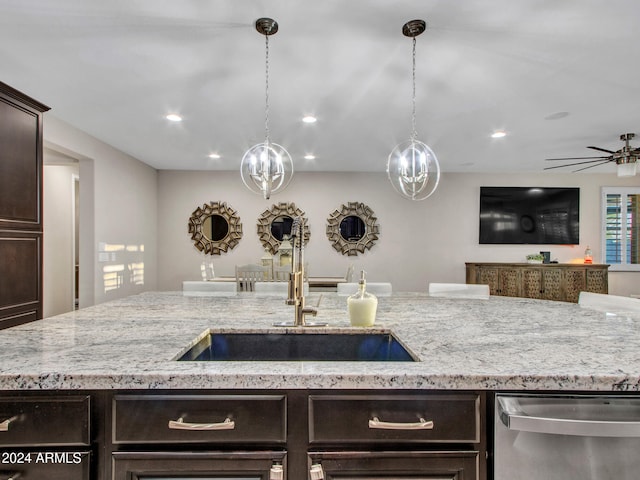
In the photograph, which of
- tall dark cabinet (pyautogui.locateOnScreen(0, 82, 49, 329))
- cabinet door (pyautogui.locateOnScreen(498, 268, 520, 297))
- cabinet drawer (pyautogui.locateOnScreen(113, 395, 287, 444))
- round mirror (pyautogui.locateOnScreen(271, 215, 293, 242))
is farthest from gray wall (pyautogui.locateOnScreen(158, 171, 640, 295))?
cabinet drawer (pyautogui.locateOnScreen(113, 395, 287, 444))

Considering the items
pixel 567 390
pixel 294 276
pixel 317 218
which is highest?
pixel 317 218

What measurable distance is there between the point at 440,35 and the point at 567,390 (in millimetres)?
1957

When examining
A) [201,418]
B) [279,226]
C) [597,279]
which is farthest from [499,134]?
[201,418]

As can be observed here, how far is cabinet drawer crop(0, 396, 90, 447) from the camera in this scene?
3.09 feet

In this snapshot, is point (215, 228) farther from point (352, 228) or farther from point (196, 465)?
point (196, 465)

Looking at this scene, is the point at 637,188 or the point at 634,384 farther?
the point at 637,188

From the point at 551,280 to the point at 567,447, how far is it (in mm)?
5515

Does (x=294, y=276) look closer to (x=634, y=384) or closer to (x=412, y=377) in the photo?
(x=412, y=377)

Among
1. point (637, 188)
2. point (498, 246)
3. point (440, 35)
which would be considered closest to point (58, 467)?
point (440, 35)

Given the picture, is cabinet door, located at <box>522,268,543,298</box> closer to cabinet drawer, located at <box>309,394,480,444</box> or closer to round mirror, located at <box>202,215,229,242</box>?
round mirror, located at <box>202,215,229,242</box>

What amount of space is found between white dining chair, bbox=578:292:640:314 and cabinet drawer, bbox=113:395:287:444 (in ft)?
6.02

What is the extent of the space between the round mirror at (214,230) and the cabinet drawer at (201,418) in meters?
5.40

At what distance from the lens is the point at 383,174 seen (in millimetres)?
6301

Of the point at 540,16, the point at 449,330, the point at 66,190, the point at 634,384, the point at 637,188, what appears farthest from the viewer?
the point at 637,188
